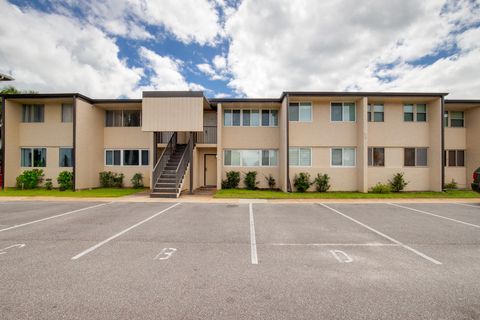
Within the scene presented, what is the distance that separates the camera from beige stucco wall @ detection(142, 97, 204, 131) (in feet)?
44.0

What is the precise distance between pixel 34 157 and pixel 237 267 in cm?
1993

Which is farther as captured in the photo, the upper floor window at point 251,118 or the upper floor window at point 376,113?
the upper floor window at point 251,118

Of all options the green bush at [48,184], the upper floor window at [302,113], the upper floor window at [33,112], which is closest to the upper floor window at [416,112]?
the upper floor window at [302,113]

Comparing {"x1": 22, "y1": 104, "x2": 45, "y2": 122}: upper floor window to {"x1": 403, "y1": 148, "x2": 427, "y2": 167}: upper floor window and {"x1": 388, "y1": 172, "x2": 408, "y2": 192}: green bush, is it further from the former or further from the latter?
{"x1": 403, "y1": 148, "x2": 427, "y2": 167}: upper floor window

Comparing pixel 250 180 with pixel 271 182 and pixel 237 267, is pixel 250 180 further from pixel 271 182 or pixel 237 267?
pixel 237 267

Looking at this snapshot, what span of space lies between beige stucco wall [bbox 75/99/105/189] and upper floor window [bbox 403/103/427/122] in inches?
909

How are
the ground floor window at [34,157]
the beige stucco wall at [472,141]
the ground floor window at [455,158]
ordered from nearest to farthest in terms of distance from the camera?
the beige stucco wall at [472,141] < the ground floor window at [34,157] < the ground floor window at [455,158]

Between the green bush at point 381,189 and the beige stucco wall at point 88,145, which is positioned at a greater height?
the beige stucco wall at point 88,145

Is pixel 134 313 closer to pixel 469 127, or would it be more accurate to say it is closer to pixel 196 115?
pixel 196 115

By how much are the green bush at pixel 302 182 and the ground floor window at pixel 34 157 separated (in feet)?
61.2

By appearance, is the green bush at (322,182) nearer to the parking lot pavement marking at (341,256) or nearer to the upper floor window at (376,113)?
the upper floor window at (376,113)

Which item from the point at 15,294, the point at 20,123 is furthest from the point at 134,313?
the point at 20,123

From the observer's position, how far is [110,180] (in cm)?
1720

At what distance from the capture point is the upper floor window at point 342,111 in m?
15.8
